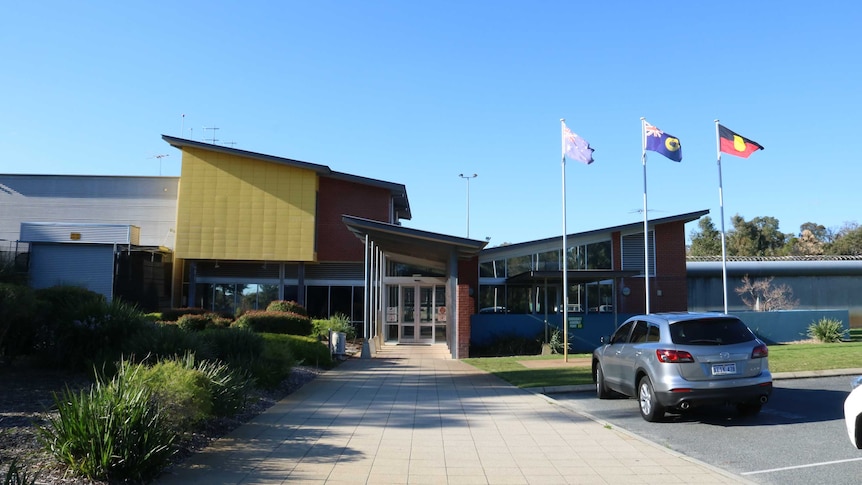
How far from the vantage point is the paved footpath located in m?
6.71

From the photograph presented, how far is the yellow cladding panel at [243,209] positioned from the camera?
109ft

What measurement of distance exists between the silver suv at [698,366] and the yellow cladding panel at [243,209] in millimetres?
Answer: 24792

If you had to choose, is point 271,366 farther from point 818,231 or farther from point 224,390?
point 818,231

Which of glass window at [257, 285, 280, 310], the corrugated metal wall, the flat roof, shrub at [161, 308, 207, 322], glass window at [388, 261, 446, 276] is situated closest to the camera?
the flat roof

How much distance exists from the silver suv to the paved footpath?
3.18ft

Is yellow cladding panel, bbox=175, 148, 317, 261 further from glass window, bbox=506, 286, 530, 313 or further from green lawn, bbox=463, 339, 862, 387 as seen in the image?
green lawn, bbox=463, 339, 862, 387

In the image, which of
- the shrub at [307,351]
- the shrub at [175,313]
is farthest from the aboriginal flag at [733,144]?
the shrub at [175,313]

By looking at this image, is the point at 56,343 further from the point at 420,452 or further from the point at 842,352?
the point at 842,352

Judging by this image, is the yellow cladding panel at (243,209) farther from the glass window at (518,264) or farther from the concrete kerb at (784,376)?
the concrete kerb at (784,376)

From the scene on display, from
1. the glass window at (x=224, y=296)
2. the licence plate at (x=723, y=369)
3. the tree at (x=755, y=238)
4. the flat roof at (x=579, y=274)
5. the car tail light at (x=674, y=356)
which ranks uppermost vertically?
the tree at (x=755, y=238)

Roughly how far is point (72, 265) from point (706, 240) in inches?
2172

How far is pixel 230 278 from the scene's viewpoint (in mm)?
34969

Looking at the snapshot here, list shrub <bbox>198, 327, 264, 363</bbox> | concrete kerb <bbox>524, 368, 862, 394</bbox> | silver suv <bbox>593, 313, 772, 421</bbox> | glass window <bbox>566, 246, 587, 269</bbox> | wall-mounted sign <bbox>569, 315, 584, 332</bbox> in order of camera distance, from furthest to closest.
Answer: glass window <bbox>566, 246, 587, 269</bbox> → wall-mounted sign <bbox>569, 315, 584, 332</bbox> → concrete kerb <bbox>524, 368, 862, 394</bbox> → shrub <bbox>198, 327, 264, 363</bbox> → silver suv <bbox>593, 313, 772, 421</bbox>

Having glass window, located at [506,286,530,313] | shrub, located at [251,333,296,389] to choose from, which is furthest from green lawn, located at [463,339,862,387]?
glass window, located at [506,286,530,313]
